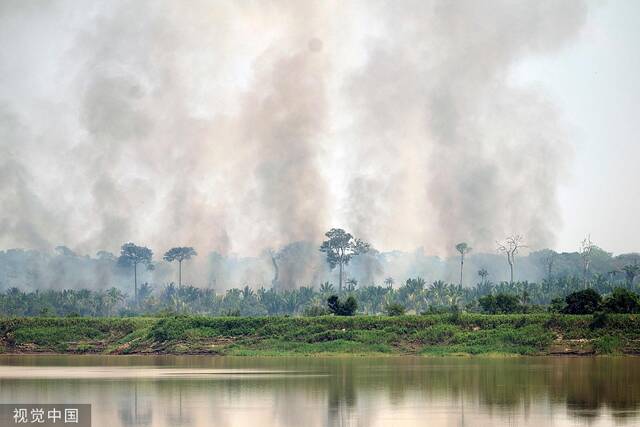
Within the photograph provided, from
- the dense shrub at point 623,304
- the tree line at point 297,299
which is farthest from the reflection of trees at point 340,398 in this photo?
the tree line at point 297,299

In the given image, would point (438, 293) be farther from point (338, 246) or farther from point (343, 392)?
point (343, 392)

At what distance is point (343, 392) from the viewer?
2010 inches

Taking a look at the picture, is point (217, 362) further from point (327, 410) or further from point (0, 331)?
point (327, 410)

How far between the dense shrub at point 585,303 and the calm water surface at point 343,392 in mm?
11889

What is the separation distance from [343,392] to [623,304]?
4789cm

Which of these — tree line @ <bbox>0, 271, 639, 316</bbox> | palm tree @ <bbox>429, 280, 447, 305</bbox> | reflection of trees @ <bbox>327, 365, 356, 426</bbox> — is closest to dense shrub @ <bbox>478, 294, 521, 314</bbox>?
reflection of trees @ <bbox>327, 365, 356, 426</bbox>

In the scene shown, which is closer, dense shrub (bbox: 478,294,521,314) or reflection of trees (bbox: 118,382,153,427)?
reflection of trees (bbox: 118,382,153,427)

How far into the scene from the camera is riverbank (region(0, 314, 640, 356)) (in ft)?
287

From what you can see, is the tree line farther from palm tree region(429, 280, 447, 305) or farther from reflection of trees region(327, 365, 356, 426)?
reflection of trees region(327, 365, 356, 426)

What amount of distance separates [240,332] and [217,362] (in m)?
14.0

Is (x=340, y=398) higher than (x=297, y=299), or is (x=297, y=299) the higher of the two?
(x=297, y=299)

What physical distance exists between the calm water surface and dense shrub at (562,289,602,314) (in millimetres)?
11889

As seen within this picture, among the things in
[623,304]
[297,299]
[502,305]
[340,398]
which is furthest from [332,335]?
[297,299]

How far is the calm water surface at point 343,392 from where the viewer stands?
40.1m
